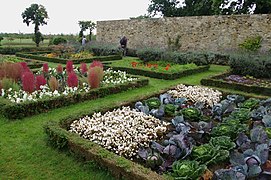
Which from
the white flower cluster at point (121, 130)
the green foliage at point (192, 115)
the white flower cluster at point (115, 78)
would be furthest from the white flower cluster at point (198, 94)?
the white flower cluster at point (115, 78)

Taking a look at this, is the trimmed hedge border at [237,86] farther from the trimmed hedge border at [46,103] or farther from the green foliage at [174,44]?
the green foliage at [174,44]

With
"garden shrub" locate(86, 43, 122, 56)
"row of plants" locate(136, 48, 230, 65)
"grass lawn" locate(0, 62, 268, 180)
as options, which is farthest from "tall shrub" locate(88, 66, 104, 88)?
"garden shrub" locate(86, 43, 122, 56)

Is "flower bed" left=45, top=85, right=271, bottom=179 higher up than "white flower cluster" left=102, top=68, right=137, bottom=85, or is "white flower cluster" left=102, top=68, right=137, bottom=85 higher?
"white flower cluster" left=102, top=68, right=137, bottom=85

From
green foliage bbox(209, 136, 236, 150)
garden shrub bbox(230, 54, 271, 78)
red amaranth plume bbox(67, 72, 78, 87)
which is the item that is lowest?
green foliage bbox(209, 136, 236, 150)

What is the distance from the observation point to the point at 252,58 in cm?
1008

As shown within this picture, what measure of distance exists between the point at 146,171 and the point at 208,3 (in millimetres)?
20570

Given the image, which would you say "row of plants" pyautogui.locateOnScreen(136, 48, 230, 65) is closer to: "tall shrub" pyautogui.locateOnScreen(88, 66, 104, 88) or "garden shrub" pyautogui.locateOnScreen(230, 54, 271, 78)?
"garden shrub" pyautogui.locateOnScreen(230, 54, 271, 78)

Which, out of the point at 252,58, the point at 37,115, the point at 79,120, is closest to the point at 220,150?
the point at 79,120

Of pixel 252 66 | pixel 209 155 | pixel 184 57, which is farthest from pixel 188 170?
pixel 184 57

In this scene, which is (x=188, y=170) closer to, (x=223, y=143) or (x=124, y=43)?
(x=223, y=143)

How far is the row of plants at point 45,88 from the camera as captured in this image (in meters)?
5.53

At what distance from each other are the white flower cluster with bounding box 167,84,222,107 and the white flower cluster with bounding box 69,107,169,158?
5.60 feet

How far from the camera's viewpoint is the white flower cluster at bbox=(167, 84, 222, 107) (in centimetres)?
586

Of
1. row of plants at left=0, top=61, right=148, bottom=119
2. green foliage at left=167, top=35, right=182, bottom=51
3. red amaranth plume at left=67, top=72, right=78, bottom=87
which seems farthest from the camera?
green foliage at left=167, top=35, right=182, bottom=51
